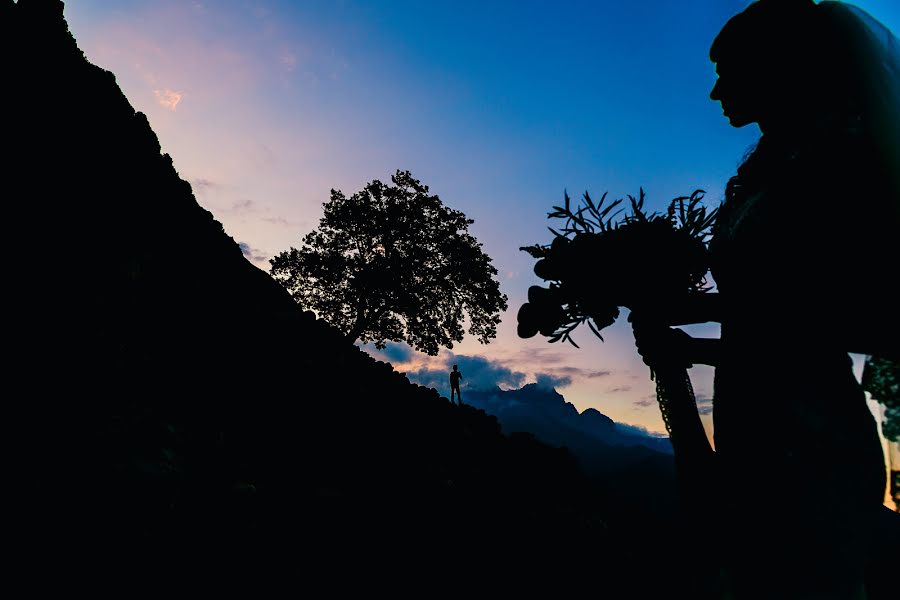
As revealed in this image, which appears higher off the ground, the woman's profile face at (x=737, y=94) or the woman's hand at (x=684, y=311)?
the woman's profile face at (x=737, y=94)

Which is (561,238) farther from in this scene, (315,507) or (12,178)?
A: (12,178)

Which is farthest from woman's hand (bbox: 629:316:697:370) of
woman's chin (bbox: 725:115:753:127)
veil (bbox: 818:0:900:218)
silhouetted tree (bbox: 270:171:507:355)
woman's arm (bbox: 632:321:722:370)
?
silhouetted tree (bbox: 270:171:507:355)

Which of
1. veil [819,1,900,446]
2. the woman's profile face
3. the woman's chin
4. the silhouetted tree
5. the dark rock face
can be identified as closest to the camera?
veil [819,1,900,446]

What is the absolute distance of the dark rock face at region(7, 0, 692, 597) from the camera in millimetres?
3537

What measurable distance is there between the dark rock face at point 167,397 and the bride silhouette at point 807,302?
409cm

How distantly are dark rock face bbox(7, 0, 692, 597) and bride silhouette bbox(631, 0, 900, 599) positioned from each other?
4091mm

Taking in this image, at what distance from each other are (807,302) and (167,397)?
597 centimetres

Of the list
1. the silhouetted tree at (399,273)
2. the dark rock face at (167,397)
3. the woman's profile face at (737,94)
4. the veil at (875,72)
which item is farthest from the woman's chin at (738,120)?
the silhouetted tree at (399,273)

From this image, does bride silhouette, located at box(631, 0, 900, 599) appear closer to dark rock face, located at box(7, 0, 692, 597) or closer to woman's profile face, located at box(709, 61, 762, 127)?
woman's profile face, located at box(709, 61, 762, 127)

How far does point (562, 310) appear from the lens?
1.44 m

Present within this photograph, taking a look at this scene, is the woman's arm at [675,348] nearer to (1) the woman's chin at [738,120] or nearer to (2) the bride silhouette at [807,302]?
(2) the bride silhouette at [807,302]

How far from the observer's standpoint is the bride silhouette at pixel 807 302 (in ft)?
3.15

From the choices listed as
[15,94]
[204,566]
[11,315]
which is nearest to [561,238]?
[204,566]

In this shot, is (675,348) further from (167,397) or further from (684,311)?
(167,397)
